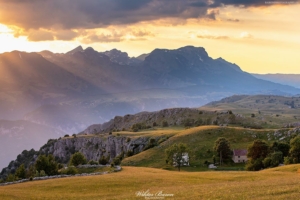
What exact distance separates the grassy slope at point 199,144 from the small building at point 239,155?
9.28ft

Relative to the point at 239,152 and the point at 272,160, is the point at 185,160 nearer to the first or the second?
the point at 239,152

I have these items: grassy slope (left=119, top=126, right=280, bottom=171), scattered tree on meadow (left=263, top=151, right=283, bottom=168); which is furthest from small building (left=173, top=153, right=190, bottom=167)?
scattered tree on meadow (left=263, top=151, right=283, bottom=168)

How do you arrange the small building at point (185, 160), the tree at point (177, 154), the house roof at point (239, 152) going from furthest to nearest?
the house roof at point (239, 152) < the small building at point (185, 160) < the tree at point (177, 154)

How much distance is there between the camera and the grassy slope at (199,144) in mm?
128750

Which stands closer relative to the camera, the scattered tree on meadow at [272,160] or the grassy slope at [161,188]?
the grassy slope at [161,188]

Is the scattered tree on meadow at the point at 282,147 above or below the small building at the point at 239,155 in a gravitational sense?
above

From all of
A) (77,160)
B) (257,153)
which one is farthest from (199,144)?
(77,160)

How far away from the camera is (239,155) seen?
125000 millimetres

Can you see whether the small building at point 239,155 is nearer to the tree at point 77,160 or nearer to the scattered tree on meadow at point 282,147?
the scattered tree on meadow at point 282,147

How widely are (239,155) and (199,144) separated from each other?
69.2 feet

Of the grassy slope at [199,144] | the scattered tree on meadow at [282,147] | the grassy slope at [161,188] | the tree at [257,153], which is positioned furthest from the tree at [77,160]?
the scattered tree on meadow at [282,147]

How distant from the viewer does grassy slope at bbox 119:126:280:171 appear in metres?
129

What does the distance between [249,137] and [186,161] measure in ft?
118

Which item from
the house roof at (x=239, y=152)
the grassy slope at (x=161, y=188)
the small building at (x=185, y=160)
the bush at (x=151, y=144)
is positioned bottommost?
the grassy slope at (x=161, y=188)
